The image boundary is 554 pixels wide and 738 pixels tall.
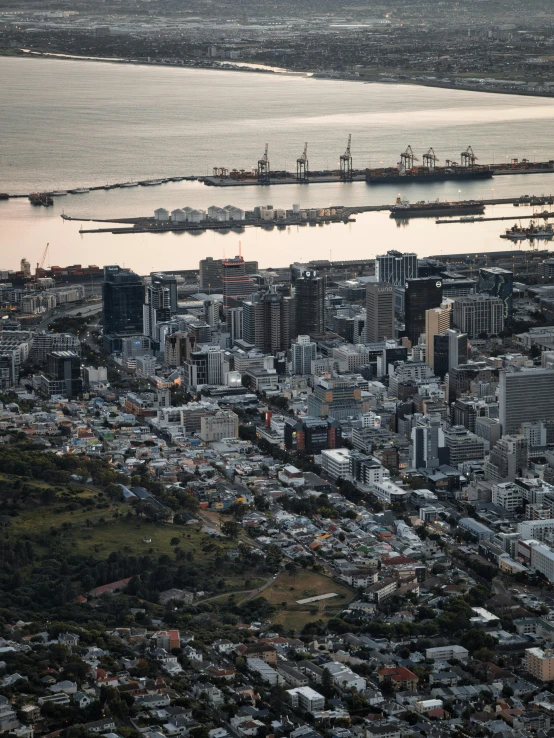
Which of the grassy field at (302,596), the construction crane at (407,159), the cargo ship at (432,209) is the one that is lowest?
the grassy field at (302,596)

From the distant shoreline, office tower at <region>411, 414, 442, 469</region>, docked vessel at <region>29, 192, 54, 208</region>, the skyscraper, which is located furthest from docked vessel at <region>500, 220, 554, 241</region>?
the distant shoreline

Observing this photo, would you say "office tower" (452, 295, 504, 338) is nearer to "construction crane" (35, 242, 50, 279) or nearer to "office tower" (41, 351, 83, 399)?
"office tower" (41, 351, 83, 399)

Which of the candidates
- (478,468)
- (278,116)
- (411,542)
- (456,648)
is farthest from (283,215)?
(456,648)

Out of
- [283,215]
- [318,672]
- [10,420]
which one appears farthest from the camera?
[283,215]

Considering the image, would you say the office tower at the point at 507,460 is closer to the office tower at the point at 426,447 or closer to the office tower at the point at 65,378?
the office tower at the point at 426,447

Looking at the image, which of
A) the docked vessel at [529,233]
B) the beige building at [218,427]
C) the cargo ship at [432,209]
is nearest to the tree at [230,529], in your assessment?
the beige building at [218,427]

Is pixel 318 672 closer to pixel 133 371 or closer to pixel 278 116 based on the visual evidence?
pixel 133 371
